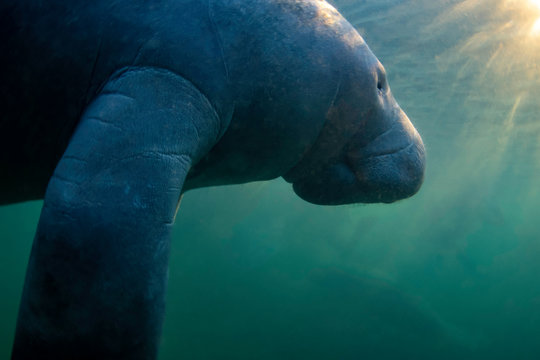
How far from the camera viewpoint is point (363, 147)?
1696 millimetres

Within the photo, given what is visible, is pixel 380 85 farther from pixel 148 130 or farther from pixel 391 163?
pixel 148 130

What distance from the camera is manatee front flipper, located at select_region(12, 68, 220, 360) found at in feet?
3.07

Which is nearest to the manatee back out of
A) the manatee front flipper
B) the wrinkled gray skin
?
the wrinkled gray skin

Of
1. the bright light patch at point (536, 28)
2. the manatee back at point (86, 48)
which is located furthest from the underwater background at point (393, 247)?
the manatee back at point (86, 48)

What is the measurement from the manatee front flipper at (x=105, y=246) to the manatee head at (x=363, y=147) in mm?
777

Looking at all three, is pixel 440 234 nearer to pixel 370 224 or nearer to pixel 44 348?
pixel 370 224

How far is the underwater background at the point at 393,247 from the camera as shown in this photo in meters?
9.91

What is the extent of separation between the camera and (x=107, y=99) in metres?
1.14

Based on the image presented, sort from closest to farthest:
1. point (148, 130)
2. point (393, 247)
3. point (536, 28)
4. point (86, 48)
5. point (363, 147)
A: point (148, 130) → point (86, 48) → point (363, 147) → point (536, 28) → point (393, 247)

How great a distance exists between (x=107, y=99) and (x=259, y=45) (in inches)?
22.5

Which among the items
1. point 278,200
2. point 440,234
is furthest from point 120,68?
point 278,200

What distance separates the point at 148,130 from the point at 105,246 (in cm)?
34

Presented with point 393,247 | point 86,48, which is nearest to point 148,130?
point 86,48

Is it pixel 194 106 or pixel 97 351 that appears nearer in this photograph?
pixel 97 351
